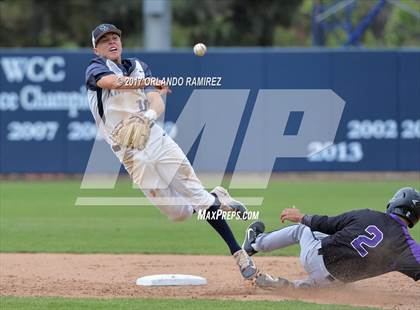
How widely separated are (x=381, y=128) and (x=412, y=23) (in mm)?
11765

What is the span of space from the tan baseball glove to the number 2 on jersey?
215 cm

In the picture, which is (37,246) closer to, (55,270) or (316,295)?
(55,270)

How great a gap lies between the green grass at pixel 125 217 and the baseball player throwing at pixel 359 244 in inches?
132

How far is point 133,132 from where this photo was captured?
26.8ft

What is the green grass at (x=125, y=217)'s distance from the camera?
39.0 ft

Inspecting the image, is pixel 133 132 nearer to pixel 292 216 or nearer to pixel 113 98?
pixel 113 98

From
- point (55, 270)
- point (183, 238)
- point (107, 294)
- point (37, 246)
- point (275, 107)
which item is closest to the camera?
point (107, 294)

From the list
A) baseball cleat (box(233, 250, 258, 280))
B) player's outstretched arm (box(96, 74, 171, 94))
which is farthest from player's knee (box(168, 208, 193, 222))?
player's outstretched arm (box(96, 74, 171, 94))

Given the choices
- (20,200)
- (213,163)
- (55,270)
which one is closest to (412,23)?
(213,163)

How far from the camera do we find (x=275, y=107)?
20344 millimetres

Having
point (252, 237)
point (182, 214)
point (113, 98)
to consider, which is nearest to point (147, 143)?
point (113, 98)

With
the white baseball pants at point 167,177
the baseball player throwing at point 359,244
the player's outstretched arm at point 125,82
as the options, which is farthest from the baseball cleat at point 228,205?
the player's outstretched arm at point 125,82

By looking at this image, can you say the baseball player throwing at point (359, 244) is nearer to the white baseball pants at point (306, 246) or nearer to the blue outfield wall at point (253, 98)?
the white baseball pants at point (306, 246)

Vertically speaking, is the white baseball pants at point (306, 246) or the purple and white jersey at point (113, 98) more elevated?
the purple and white jersey at point (113, 98)
